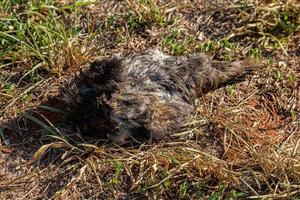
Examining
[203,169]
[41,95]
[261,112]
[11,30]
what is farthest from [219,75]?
[11,30]

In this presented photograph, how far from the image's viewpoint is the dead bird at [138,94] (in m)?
3.87

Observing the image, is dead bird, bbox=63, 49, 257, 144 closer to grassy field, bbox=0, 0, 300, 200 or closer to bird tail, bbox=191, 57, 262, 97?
bird tail, bbox=191, 57, 262, 97

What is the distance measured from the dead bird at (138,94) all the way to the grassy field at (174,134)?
0.12 meters

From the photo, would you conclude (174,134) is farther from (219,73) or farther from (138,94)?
(219,73)

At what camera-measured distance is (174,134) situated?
403 cm

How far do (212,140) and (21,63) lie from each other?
5.12ft

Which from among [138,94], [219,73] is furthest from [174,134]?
[219,73]

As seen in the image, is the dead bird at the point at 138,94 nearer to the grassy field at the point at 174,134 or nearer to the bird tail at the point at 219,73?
the bird tail at the point at 219,73

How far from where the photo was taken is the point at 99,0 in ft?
16.6

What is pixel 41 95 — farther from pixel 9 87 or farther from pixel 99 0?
pixel 99 0

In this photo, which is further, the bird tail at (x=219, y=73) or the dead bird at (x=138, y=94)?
the bird tail at (x=219, y=73)

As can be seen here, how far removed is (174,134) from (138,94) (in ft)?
1.25

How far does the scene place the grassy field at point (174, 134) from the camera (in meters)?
3.81

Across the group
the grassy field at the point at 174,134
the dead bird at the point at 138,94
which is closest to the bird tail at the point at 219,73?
the dead bird at the point at 138,94
